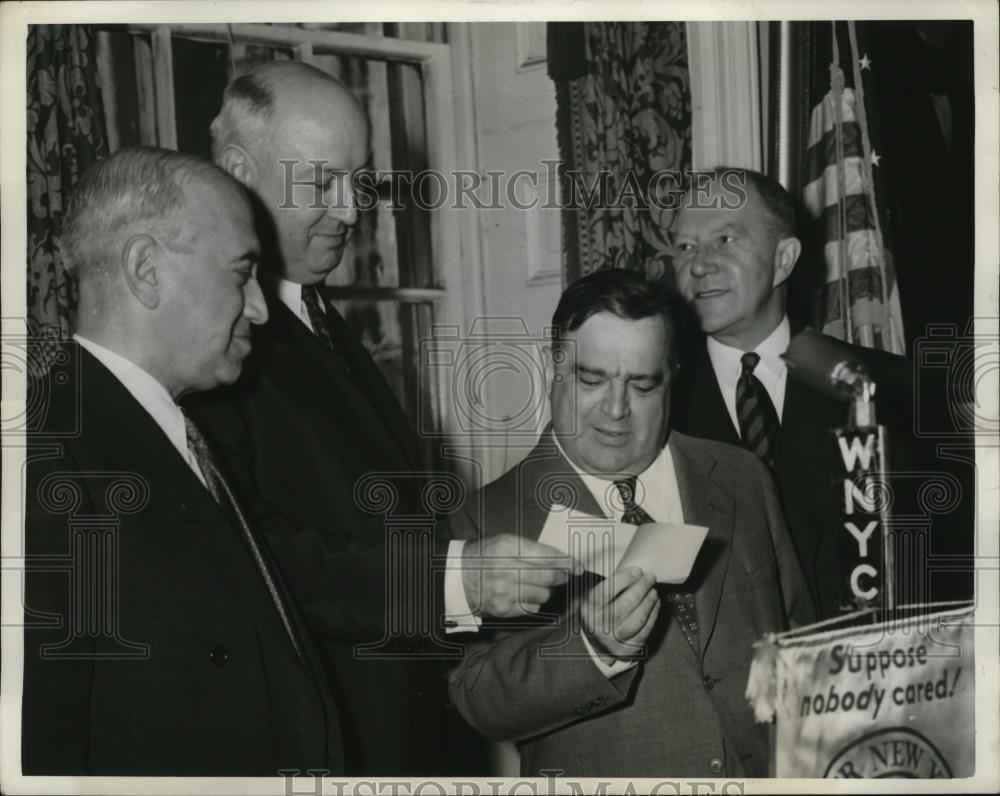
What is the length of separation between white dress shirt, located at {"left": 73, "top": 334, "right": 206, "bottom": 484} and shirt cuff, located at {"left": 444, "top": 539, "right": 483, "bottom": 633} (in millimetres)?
625

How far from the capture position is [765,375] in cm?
332

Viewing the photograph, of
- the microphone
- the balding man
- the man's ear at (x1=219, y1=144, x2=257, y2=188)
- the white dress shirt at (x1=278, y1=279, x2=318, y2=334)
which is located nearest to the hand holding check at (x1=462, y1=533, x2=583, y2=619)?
the balding man

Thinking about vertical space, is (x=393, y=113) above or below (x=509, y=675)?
above

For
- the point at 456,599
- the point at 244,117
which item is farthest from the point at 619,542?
the point at 244,117

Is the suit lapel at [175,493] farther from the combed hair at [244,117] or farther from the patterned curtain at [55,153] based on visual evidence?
the combed hair at [244,117]

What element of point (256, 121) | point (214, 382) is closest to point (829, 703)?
point (214, 382)

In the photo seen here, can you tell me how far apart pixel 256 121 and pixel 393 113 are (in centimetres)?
35

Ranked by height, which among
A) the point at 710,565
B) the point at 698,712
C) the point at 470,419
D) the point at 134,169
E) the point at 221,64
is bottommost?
the point at 698,712

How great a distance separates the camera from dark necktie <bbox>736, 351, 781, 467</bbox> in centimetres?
328

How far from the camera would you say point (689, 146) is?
3.34m

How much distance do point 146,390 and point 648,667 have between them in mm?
1316

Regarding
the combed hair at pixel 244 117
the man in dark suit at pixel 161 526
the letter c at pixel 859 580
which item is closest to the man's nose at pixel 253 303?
the man in dark suit at pixel 161 526

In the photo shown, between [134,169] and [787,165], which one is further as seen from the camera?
[787,165]

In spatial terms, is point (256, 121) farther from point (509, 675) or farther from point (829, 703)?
point (829, 703)
